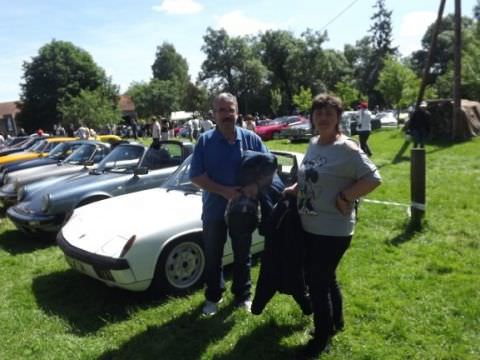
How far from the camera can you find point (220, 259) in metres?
4.07

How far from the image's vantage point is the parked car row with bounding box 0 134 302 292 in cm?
430

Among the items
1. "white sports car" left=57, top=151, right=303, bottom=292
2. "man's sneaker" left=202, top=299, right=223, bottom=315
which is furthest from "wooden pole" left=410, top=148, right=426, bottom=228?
"man's sneaker" left=202, top=299, right=223, bottom=315

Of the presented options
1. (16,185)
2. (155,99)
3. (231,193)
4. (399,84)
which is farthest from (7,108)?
(231,193)

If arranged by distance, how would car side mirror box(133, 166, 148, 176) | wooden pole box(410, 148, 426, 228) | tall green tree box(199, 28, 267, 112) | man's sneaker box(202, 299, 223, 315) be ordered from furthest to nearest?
tall green tree box(199, 28, 267, 112), car side mirror box(133, 166, 148, 176), wooden pole box(410, 148, 426, 228), man's sneaker box(202, 299, 223, 315)

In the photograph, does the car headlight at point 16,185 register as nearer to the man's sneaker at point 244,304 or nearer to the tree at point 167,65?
the man's sneaker at point 244,304

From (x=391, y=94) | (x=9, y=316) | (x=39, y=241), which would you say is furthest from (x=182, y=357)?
(x=391, y=94)

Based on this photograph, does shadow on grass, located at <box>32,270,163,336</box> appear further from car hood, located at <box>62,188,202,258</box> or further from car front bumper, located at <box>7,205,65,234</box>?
car front bumper, located at <box>7,205,65,234</box>

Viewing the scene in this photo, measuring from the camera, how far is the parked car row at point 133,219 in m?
4.30

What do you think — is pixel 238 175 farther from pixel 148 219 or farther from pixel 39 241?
pixel 39 241

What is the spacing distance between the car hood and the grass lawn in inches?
25.9

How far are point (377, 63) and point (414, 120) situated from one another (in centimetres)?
6648

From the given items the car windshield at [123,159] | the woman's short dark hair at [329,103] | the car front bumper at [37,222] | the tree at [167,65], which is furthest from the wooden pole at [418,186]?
the tree at [167,65]

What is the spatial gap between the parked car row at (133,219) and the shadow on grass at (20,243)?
0.55 ft

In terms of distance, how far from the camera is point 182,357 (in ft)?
11.6
